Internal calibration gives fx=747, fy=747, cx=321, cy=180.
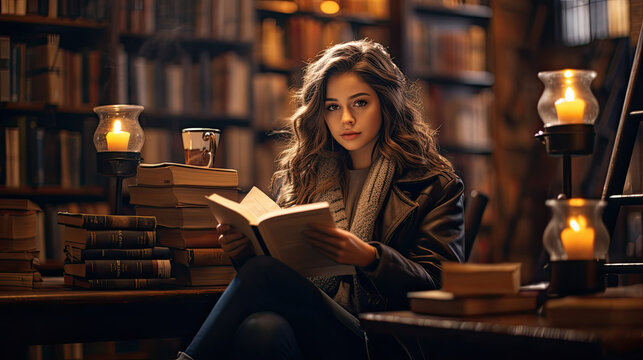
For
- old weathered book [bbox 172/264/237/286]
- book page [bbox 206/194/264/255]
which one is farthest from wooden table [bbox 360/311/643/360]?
old weathered book [bbox 172/264/237/286]

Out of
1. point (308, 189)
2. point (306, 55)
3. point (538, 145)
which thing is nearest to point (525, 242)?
point (538, 145)

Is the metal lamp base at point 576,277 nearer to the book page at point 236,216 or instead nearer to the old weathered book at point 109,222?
the book page at point 236,216

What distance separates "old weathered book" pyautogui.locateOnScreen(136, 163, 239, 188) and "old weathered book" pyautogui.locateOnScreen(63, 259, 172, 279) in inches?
7.7

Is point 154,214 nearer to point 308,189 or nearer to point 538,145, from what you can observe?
point 308,189

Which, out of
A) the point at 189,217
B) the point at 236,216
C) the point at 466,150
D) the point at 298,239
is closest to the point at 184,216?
the point at 189,217

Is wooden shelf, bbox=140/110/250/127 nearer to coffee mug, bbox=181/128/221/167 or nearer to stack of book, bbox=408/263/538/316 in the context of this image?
coffee mug, bbox=181/128/221/167

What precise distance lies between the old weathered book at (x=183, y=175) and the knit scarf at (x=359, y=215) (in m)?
0.28

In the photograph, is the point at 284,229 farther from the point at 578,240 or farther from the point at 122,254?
the point at 578,240

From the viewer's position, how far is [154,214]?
1821 millimetres

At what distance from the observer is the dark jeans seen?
145 centimetres

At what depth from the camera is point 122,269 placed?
1694 millimetres

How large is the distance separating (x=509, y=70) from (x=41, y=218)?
2507mm

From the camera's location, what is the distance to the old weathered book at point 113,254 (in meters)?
1.69

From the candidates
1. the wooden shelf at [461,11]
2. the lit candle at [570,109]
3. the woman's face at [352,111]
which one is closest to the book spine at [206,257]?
the woman's face at [352,111]
